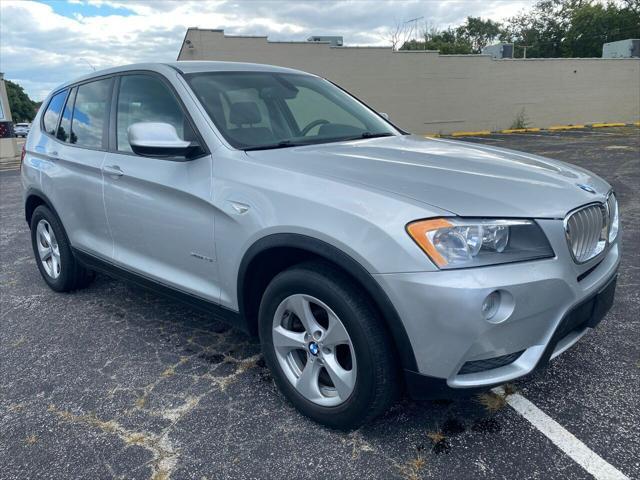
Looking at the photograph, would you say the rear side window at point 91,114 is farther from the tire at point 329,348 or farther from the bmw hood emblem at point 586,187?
the bmw hood emblem at point 586,187

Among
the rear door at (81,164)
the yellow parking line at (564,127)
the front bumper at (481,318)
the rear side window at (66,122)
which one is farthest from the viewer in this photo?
the yellow parking line at (564,127)

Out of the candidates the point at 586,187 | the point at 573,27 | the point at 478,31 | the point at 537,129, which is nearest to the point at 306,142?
the point at 586,187

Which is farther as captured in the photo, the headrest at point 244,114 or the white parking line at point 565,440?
the headrest at point 244,114

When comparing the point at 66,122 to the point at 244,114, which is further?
the point at 66,122

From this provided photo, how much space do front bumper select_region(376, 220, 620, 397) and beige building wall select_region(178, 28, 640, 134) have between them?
16579 mm

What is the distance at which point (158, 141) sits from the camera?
2.75 m

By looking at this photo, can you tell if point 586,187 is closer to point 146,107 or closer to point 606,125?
point 146,107

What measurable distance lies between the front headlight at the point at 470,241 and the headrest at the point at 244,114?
1.41 meters

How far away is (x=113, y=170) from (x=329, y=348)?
76.7 inches

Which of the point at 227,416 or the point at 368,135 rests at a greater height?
the point at 368,135

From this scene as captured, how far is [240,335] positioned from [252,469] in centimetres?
139

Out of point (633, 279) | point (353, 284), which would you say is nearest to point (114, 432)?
point (353, 284)

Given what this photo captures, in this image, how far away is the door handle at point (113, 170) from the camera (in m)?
3.34

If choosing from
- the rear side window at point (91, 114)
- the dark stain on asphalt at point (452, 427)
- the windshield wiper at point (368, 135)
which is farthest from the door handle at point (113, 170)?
the dark stain on asphalt at point (452, 427)
